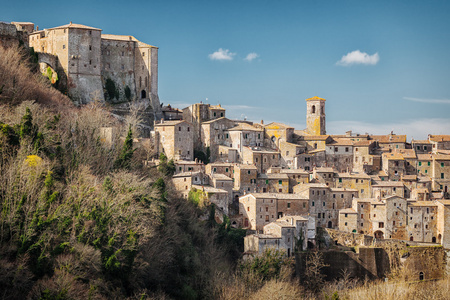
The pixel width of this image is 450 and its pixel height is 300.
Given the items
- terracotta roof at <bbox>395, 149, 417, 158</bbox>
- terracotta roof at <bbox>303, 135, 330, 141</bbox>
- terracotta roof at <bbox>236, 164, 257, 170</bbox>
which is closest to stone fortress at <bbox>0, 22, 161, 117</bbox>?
terracotta roof at <bbox>236, 164, 257, 170</bbox>

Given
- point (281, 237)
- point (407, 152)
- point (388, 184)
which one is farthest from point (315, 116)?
point (281, 237)

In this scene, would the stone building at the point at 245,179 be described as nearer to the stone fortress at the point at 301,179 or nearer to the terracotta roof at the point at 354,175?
the stone fortress at the point at 301,179

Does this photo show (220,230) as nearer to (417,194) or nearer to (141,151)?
(141,151)

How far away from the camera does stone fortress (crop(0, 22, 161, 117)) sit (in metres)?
56.0

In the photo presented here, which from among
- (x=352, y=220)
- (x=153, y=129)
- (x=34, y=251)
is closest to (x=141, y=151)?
(x=153, y=129)

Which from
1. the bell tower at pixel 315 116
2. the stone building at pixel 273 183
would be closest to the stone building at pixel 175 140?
the stone building at pixel 273 183

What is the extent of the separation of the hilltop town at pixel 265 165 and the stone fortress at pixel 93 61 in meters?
0.09

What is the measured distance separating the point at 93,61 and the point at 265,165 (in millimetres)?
16915

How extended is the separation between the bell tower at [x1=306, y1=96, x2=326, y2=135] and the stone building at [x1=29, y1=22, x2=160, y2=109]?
53.0 feet

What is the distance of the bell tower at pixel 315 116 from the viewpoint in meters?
68.5

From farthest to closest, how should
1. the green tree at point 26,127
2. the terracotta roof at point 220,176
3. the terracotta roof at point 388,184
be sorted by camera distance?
the terracotta roof at point 388,184 < the terracotta roof at point 220,176 < the green tree at point 26,127

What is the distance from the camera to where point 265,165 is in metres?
58.5

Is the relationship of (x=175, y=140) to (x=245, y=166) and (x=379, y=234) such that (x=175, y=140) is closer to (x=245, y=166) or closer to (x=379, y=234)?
(x=245, y=166)

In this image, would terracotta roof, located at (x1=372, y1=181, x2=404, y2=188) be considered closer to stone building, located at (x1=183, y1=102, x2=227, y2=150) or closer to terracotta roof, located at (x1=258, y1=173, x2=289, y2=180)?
terracotta roof, located at (x1=258, y1=173, x2=289, y2=180)
